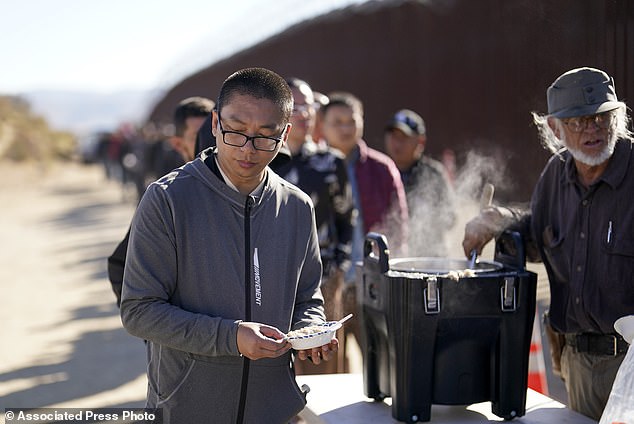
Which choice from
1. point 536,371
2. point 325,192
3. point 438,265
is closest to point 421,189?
point 325,192

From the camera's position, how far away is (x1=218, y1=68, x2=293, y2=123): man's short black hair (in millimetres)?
2688

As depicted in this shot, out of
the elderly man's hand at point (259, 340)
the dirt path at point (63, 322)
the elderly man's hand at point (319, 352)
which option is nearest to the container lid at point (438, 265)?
the elderly man's hand at point (319, 352)

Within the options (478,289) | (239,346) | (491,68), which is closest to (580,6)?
(478,289)

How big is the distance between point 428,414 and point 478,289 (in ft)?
1.66

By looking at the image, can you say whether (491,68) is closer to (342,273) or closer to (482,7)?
(482,7)

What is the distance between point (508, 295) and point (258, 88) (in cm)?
125

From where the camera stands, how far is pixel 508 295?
3.27 metres

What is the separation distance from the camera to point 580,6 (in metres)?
5.24

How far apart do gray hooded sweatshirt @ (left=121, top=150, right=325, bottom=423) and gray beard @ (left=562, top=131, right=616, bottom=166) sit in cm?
122

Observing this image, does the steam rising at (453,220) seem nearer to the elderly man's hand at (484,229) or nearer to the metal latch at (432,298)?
the elderly man's hand at (484,229)

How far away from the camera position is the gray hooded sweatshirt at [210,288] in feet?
8.53

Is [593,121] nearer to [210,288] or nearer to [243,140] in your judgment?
[243,140]

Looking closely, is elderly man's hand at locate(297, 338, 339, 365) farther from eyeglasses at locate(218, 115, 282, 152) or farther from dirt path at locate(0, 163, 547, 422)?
dirt path at locate(0, 163, 547, 422)

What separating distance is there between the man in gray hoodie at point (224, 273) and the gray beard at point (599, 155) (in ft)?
4.11
